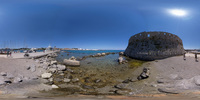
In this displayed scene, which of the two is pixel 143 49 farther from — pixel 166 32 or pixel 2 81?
pixel 2 81

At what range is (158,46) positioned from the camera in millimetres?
21906

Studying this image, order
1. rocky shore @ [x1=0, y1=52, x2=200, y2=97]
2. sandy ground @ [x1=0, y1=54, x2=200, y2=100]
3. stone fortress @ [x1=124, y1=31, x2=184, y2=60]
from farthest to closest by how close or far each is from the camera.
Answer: stone fortress @ [x1=124, y1=31, x2=184, y2=60], rocky shore @ [x1=0, y1=52, x2=200, y2=97], sandy ground @ [x1=0, y1=54, x2=200, y2=100]

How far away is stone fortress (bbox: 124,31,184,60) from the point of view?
20525 mm

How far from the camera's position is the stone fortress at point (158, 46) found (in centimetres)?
2052

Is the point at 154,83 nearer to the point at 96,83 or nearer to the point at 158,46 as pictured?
the point at 96,83

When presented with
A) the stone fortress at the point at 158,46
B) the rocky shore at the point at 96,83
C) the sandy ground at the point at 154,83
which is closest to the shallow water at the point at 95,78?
the rocky shore at the point at 96,83

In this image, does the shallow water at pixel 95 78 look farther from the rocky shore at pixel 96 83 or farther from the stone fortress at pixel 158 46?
the stone fortress at pixel 158 46

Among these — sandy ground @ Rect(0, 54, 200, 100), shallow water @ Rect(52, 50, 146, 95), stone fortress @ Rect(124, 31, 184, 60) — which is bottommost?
shallow water @ Rect(52, 50, 146, 95)

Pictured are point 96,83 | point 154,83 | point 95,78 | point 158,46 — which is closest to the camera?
point 154,83

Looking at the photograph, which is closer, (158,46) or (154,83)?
(154,83)

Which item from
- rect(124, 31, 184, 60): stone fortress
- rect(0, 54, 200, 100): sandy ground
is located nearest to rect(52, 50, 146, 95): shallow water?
rect(0, 54, 200, 100): sandy ground

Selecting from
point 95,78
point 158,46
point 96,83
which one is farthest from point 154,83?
point 158,46

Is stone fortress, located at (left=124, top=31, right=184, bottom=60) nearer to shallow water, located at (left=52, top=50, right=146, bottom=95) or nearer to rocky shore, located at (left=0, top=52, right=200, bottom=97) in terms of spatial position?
shallow water, located at (left=52, top=50, right=146, bottom=95)

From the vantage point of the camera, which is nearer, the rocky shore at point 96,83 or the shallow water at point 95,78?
the rocky shore at point 96,83
